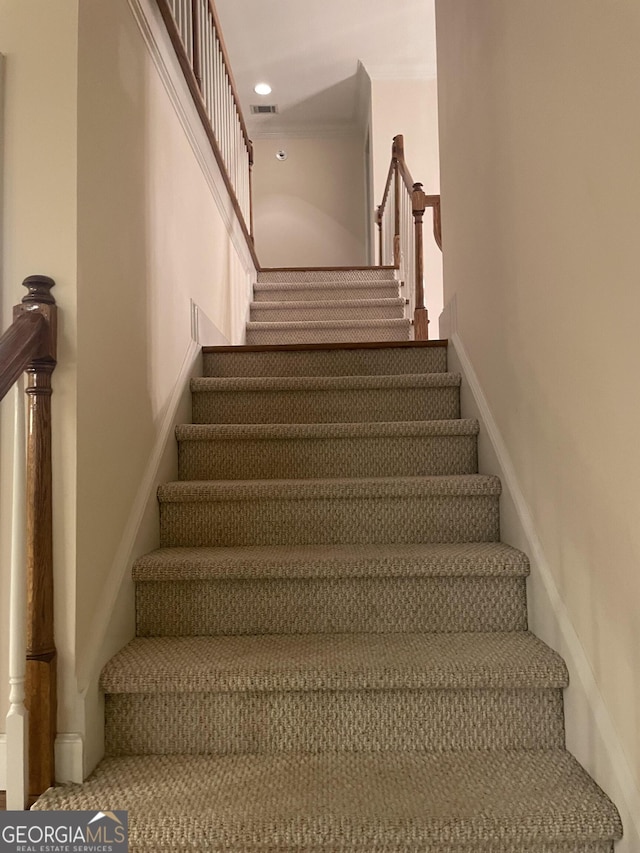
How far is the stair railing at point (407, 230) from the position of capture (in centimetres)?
337

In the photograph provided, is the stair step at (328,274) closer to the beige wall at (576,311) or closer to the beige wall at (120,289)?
the beige wall at (120,289)

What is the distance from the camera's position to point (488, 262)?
6.38 ft

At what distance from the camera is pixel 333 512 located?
5.93 feet

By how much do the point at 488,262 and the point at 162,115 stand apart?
3.79ft

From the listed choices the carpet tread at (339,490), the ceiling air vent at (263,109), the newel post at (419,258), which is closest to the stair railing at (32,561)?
the carpet tread at (339,490)

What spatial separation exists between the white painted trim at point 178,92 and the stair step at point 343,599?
153 centimetres

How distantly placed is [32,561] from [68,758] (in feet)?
1.33

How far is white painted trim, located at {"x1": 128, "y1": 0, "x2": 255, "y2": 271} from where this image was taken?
1759 mm

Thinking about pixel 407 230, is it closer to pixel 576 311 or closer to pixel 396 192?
pixel 396 192

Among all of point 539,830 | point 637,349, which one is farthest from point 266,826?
point 637,349

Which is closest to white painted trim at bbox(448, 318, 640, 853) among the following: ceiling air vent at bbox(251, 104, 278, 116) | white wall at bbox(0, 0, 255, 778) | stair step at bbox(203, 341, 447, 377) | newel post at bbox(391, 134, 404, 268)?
stair step at bbox(203, 341, 447, 377)

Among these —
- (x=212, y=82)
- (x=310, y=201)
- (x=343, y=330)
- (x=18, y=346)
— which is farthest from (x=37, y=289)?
(x=310, y=201)

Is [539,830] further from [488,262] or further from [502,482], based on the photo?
[488,262]

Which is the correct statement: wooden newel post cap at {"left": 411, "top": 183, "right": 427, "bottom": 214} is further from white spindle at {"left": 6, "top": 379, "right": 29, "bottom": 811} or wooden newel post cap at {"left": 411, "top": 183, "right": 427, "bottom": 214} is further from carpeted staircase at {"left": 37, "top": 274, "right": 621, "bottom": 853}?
white spindle at {"left": 6, "top": 379, "right": 29, "bottom": 811}
